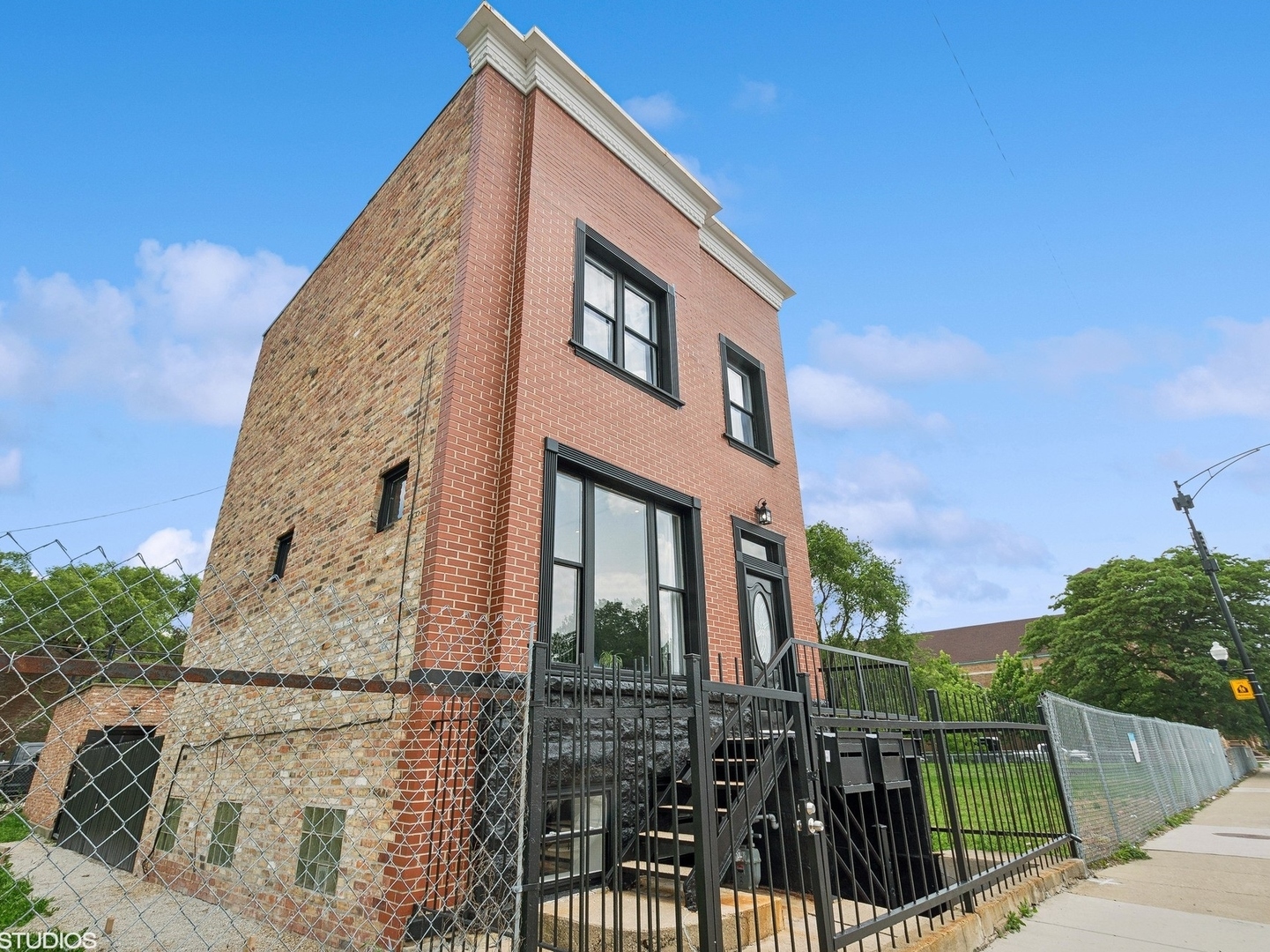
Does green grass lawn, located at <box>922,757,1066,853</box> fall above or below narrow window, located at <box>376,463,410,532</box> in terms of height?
below

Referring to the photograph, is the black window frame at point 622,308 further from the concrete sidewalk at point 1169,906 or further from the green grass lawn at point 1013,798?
the concrete sidewalk at point 1169,906

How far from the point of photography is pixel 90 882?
895 centimetres

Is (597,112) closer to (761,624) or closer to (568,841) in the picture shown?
(761,624)

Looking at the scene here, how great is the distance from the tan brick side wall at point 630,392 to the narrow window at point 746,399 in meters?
0.25

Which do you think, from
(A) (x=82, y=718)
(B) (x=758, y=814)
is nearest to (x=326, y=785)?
(B) (x=758, y=814)

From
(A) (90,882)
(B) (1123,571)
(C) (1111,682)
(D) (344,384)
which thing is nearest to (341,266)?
(D) (344,384)

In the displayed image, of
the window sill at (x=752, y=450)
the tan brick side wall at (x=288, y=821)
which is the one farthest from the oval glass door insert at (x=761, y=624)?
the tan brick side wall at (x=288, y=821)

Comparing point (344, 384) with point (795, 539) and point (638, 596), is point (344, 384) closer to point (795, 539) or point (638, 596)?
point (638, 596)

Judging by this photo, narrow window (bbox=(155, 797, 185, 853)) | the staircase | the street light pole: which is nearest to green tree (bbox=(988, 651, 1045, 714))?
the street light pole

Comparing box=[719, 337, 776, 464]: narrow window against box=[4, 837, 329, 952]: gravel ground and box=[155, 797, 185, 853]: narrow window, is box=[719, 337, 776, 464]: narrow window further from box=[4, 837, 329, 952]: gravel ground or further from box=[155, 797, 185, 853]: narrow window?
box=[155, 797, 185, 853]: narrow window

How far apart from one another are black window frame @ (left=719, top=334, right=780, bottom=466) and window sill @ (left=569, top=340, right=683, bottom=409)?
148 centimetres

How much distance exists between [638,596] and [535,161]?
5400mm

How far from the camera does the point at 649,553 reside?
7.96 metres

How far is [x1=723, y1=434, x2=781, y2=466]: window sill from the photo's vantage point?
392 inches
